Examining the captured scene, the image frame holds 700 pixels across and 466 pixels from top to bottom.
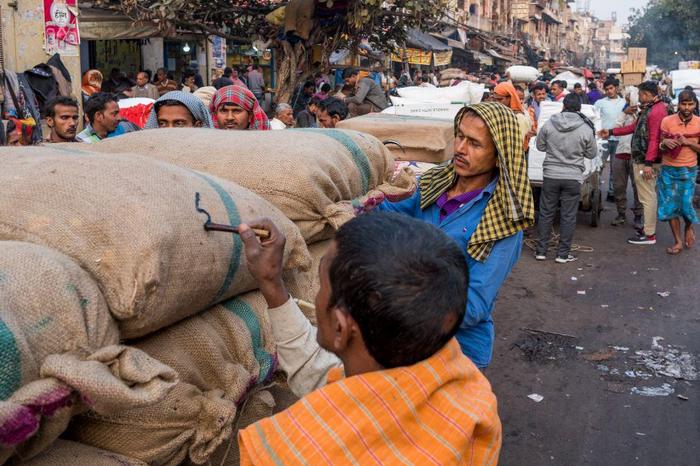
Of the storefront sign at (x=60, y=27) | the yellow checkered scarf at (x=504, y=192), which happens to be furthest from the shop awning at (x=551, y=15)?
the yellow checkered scarf at (x=504, y=192)

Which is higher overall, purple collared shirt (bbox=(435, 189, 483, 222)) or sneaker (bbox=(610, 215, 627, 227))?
purple collared shirt (bbox=(435, 189, 483, 222))

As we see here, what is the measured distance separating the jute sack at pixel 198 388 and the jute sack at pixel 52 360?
0.67 feet

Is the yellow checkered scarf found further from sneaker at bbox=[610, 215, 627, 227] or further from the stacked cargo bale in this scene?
sneaker at bbox=[610, 215, 627, 227]

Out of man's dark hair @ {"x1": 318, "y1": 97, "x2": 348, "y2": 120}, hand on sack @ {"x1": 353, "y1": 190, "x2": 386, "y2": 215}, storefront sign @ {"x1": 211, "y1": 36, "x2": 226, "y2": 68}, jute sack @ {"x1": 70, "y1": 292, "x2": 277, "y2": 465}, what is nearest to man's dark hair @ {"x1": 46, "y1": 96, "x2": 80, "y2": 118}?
hand on sack @ {"x1": 353, "y1": 190, "x2": 386, "y2": 215}

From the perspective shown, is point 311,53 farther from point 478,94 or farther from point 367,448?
point 367,448

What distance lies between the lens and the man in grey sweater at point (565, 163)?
757cm

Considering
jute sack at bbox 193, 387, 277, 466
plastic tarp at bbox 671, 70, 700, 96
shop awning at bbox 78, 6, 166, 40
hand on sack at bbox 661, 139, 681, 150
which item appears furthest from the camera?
plastic tarp at bbox 671, 70, 700, 96

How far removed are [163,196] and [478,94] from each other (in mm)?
7269

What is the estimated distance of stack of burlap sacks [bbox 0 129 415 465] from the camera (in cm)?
138

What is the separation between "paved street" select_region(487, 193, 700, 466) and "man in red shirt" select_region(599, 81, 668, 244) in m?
0.49

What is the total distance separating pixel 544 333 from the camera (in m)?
5.61

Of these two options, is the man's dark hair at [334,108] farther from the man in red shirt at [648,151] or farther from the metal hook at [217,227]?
the metal hook at [217,227]

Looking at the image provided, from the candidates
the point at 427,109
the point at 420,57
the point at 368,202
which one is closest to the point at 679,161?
the point at 427,109

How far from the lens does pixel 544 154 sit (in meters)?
8.81
